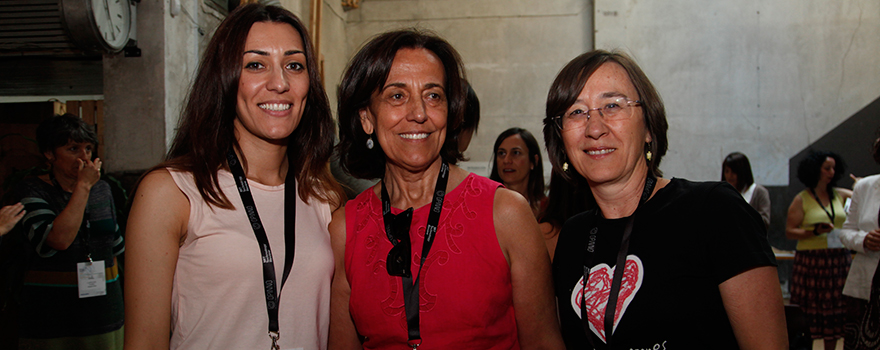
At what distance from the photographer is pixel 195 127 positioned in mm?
1653

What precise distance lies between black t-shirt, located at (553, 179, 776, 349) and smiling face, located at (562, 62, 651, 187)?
0.45ft

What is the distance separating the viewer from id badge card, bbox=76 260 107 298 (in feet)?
10.6

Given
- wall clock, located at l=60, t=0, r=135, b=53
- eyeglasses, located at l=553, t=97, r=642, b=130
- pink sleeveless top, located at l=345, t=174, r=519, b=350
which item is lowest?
pink sleeveless top, located at l=345, t=174, r=519, b=350

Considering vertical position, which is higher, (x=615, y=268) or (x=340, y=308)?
(x=615, y=268)

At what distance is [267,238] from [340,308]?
36 cm

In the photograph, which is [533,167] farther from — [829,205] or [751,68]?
[751,68]

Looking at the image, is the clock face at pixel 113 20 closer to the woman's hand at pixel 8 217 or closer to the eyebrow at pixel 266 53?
the woman's hand at pixel 8 217

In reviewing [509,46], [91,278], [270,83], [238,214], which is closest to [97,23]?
[91,278]

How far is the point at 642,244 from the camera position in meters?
1.45

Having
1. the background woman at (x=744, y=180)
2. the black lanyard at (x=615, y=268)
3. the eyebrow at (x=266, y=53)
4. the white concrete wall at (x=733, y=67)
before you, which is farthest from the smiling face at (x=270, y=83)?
the white concrete wall at (x=733, y=67)

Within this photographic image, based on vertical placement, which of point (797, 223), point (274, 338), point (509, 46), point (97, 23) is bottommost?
point (797, 223)

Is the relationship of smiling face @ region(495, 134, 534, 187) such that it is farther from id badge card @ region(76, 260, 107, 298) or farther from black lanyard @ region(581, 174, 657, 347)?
id badge card @ region(76, 260, 107, 298)

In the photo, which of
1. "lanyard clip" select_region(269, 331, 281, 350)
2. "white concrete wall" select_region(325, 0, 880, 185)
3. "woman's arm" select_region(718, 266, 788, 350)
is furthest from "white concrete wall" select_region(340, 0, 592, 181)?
"woman's arm" select_region(718, 266, 788, 350)

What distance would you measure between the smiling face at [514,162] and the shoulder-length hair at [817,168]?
3.74 m
